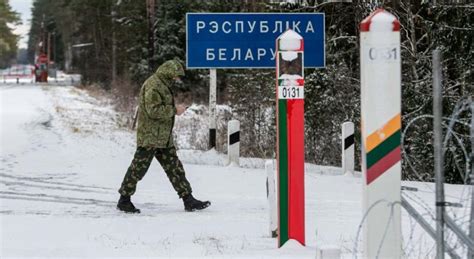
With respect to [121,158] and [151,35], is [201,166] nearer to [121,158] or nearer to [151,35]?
[121,158]

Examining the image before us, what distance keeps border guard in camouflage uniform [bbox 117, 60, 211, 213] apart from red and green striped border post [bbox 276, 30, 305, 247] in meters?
2.59

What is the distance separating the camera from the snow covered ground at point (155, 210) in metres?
5.94

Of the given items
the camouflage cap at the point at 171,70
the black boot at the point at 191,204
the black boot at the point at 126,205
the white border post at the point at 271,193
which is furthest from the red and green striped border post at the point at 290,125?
the black boot at the point at 126,205

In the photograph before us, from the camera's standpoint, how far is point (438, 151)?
143 inches

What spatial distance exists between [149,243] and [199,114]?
668 inches

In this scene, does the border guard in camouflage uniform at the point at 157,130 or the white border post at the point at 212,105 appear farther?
the white border post at the point at 212,105

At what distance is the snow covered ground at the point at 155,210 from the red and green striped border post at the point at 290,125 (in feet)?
1.26

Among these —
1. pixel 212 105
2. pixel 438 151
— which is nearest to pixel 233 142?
pixel 212 105

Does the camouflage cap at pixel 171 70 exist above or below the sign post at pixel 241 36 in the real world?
below

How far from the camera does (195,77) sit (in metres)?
33.5

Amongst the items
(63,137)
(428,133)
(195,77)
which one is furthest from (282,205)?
(195,77)

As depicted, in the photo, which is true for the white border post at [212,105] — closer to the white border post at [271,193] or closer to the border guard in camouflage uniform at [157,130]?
the border guard in camouflage uniform at [157,130]

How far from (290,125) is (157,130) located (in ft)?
8.94

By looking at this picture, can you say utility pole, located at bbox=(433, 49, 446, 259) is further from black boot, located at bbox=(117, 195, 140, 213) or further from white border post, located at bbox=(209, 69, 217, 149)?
white border post, located at bbox=(209, 69, 217, 149)
